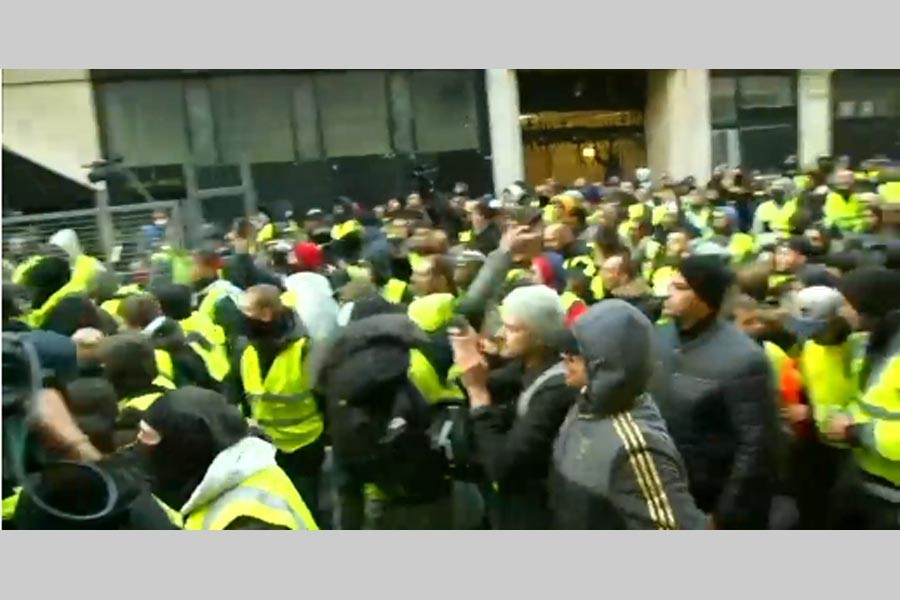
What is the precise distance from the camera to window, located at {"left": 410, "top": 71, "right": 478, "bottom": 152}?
2775mm

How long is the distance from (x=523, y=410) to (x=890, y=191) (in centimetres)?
166

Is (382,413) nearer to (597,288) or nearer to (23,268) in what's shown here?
(597,288)

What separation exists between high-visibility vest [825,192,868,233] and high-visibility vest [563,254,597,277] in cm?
91

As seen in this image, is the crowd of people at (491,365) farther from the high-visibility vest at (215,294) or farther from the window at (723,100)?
the window at (723,100)

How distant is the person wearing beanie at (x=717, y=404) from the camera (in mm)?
2102

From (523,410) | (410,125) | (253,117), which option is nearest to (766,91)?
(410,125)

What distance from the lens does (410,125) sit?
3285mm

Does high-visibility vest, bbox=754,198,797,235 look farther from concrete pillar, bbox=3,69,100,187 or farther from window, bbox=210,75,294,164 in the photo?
concrete pillar, bbox=3,69,100,187

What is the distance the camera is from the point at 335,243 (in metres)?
→ 3.51

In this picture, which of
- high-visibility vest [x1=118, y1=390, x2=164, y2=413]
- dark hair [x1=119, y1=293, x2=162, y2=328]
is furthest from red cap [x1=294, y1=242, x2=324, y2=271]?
high-visibility vest [x1=118, y1=390, x2=164, y2=413]

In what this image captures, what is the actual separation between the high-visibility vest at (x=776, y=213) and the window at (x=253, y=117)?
62.2 inches

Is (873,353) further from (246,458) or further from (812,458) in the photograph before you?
(246,458)

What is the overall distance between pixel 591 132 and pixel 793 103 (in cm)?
60
